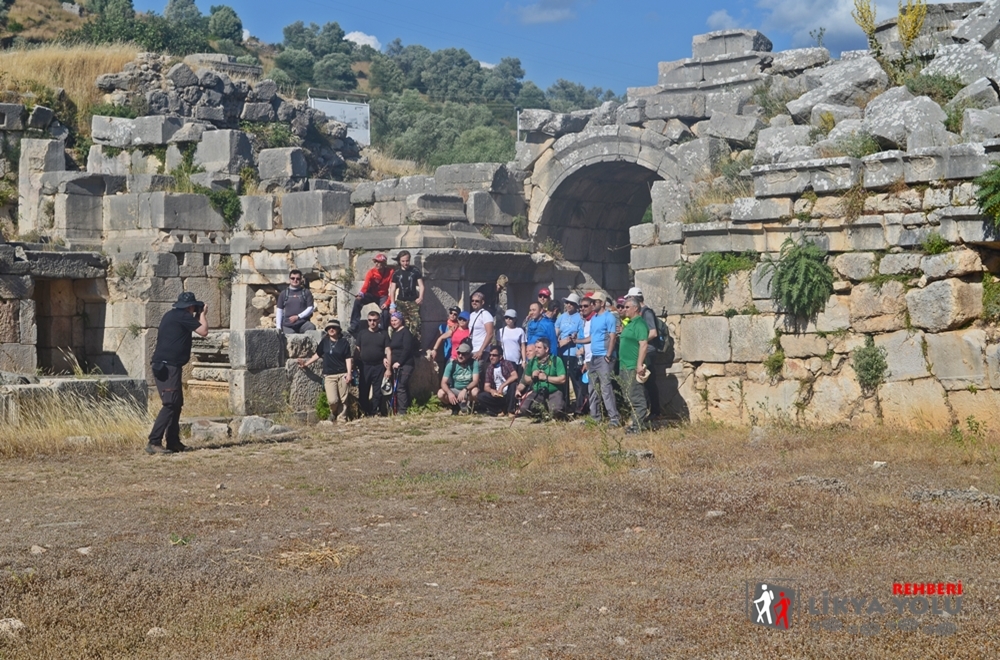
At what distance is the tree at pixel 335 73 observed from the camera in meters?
48.1

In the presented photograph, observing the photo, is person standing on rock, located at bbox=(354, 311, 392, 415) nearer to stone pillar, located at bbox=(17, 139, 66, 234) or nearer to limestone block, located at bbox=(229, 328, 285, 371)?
limestone block, located at bbox=(229, 328, 285, 371)

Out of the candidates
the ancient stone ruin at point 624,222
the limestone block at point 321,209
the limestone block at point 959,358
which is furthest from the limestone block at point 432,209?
the limestone block at point 959,358

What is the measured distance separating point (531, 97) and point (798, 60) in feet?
188

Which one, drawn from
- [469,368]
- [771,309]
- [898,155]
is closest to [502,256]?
[469,368]

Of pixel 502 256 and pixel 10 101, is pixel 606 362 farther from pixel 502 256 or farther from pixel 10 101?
pixel 10 101

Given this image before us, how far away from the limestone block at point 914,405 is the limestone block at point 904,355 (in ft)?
0.22

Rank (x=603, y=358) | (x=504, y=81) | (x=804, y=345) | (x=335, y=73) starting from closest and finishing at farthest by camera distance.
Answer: (x=804, y=345) < (x=603, y=358) < (x=335, y=73) < (x=504, y=81)

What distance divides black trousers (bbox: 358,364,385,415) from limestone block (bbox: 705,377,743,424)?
4160 mm

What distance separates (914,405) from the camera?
1019 centimetres

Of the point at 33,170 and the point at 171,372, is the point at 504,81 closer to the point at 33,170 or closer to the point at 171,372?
the point at 33,170

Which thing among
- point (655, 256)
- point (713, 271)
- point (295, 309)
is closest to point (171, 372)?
point (295, 309)

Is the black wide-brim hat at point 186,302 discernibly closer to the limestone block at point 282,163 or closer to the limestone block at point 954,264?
the limestone block at point 954,264

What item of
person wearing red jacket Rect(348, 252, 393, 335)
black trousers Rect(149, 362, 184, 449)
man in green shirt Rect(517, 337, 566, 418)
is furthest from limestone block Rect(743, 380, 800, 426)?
black trousers Rect(149, 362, 184, 449)

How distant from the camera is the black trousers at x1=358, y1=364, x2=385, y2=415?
13883mm
